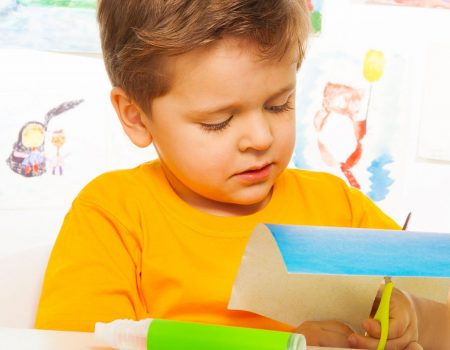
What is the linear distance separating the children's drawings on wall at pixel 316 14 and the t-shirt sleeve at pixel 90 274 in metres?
0.79

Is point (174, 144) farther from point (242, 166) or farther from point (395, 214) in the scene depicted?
point (395, 214)

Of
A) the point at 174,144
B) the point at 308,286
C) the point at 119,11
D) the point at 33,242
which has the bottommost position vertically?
the point at 33,242

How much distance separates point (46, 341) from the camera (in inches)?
20.4

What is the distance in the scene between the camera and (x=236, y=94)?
690mm

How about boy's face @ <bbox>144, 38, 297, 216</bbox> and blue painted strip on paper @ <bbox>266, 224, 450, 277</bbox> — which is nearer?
blue painted strip on paper @ <bbox>266, 224, 450, 277</bbox>

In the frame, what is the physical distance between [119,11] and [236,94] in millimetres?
173

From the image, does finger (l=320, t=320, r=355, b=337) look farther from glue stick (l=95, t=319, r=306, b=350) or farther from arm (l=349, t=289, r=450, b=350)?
glue stick (l=95, t=319, r=306, b=350)

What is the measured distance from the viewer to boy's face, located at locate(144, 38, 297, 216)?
0.70 metres

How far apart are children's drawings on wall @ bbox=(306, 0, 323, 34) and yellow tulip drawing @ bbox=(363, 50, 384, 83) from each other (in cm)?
12

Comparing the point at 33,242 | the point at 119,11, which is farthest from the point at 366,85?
the point at 119,11

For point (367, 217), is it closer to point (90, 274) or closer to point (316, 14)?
point (90, 274)

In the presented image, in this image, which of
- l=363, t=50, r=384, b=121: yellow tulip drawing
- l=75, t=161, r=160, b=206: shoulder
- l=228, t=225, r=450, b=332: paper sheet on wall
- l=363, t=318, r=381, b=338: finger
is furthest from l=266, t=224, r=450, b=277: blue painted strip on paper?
l=363, t=50, r=384, b=121: yellow tulip drawing

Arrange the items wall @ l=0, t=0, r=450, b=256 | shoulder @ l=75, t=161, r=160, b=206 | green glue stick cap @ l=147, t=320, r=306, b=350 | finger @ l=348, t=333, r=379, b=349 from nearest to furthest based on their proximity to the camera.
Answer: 1. green glue stick cap @ l=147, t=320, r=306, b=350
2. finger @ l=348, t=333, r=379, b=349
3. shoulder @ l=75, t=161, r=160, b=206
4. wall @ l=0, t=0, r=450, b=256

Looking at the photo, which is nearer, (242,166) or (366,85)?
(242,166)
